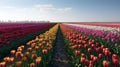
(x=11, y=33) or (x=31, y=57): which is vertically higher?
(x=31, y=57)

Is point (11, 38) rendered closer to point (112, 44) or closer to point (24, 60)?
point (112, 44)

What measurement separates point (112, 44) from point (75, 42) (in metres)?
2.48

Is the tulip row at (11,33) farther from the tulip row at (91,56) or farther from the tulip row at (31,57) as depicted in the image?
the tulip row at (91,56)

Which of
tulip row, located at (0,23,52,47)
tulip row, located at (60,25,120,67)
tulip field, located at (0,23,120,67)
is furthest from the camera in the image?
tulip row, located at (0,23,52,47)

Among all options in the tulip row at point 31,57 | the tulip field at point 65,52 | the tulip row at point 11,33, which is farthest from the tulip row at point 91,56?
the tulip row at point 11,33

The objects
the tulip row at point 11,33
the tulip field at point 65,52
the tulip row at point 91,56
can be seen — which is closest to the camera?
the tulip row at point 91,56

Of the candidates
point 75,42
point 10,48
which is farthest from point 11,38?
point 75,42

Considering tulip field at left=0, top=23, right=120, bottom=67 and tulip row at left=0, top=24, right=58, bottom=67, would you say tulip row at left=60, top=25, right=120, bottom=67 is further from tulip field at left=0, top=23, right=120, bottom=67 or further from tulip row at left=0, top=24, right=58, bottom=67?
tulip row at left=0, top=24, right=58, bottom=67

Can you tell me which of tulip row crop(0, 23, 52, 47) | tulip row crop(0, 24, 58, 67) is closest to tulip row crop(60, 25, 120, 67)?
tulip row crop(0, 24, 58, 67)

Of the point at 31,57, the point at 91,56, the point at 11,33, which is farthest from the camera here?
the point at 11,33


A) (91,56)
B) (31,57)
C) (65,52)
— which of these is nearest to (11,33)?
(65,52)

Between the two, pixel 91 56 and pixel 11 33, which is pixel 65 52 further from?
pixel 11 33

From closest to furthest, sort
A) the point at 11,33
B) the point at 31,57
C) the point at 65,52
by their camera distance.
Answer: the point at 31,57 → the point at 65,52 → the point at 11,33

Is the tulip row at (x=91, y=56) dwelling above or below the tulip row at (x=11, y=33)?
above
